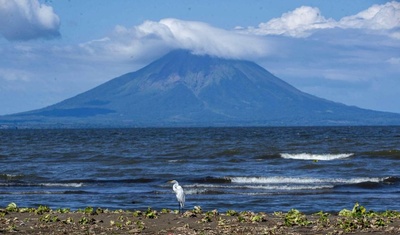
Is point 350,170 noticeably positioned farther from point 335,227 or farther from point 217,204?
point 335,227

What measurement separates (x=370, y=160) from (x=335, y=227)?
33018 mm

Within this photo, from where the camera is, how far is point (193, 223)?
1659 cm

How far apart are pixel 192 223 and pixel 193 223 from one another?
1.0 inches

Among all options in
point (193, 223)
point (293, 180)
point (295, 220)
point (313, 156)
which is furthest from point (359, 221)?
point (313, 156)

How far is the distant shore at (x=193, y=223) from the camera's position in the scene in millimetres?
15469

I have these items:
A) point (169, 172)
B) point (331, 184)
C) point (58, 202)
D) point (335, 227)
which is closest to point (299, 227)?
point (335, 227)

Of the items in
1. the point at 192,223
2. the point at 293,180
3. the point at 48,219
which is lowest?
the point at 293,180

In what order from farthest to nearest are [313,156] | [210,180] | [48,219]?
1. [313,156]
2. [210,180]
3. [48,219]

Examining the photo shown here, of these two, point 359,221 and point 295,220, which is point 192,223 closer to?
point 295,220

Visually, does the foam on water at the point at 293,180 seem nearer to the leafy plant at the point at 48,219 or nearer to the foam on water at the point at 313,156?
the foam on water at the point at 313,156

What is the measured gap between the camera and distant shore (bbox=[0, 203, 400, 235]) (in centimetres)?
1547

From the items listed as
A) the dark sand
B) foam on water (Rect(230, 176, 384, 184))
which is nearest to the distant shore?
the dark sand

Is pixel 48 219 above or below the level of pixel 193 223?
above

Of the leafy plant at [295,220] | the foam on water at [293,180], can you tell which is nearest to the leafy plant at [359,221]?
the leafy plant at [295,220]
